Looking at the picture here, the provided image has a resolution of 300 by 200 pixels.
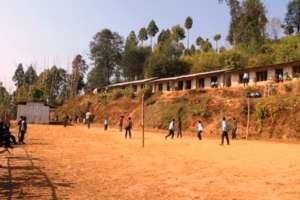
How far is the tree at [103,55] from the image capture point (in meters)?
92.9

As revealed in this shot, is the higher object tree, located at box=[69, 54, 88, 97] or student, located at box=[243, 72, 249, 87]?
tree, located at box=[69, 54, 88, 97]

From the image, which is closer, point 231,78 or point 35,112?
point 231,78

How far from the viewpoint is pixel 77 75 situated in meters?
98.1

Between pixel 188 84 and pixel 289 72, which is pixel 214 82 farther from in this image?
pixel 289 72

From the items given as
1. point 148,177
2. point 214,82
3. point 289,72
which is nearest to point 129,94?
point 214,82

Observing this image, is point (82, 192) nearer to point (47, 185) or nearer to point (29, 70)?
point (47, 185)

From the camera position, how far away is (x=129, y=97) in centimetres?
6594

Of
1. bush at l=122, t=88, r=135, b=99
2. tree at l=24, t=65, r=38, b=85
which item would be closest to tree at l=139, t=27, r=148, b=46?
tree at l=24, t=65, r=38, b=85

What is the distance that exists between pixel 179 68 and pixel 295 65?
34115mm

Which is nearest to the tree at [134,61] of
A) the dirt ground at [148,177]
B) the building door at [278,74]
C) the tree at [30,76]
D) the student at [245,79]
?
the tree at [30,76]

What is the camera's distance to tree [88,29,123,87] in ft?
305

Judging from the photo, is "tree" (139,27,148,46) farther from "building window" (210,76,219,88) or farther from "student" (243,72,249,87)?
"student" (243,72,249,87)

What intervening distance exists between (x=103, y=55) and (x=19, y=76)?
89.0ft

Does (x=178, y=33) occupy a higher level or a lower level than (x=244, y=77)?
higher
